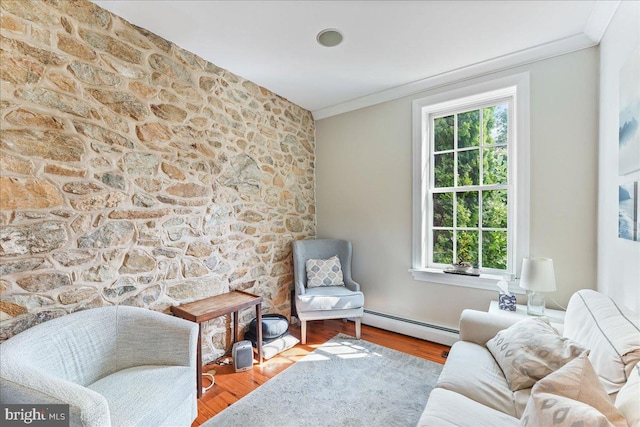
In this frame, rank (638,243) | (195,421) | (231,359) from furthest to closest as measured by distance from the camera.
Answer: (231,359) < (195,421) < (638,243)

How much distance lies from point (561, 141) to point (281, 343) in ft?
9.85

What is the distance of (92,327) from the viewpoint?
60.7 inches

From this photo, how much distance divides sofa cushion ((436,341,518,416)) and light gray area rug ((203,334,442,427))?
51 centimetres

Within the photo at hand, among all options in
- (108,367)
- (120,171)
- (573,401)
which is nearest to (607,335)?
(573,401)

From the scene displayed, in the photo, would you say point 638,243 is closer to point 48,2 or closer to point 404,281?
point 404,281

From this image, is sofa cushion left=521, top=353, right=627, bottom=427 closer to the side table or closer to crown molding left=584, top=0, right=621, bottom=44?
the side table

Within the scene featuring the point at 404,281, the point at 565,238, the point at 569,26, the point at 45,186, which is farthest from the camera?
the point at 404,281

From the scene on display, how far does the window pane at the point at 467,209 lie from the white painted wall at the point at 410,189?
1.52ft

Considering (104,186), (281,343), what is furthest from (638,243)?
(104,186)

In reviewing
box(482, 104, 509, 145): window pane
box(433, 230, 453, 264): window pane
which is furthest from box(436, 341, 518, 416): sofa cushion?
box(482, 104, 509, 145): window pane

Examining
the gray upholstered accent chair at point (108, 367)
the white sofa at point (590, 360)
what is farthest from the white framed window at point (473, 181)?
the gray upholstered accent chair at point (108, 367)

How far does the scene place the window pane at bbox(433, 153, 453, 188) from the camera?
280cm

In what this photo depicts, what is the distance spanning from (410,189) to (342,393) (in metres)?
→ 2.01

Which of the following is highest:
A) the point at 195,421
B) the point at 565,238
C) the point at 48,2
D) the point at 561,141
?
the point at 48,2
